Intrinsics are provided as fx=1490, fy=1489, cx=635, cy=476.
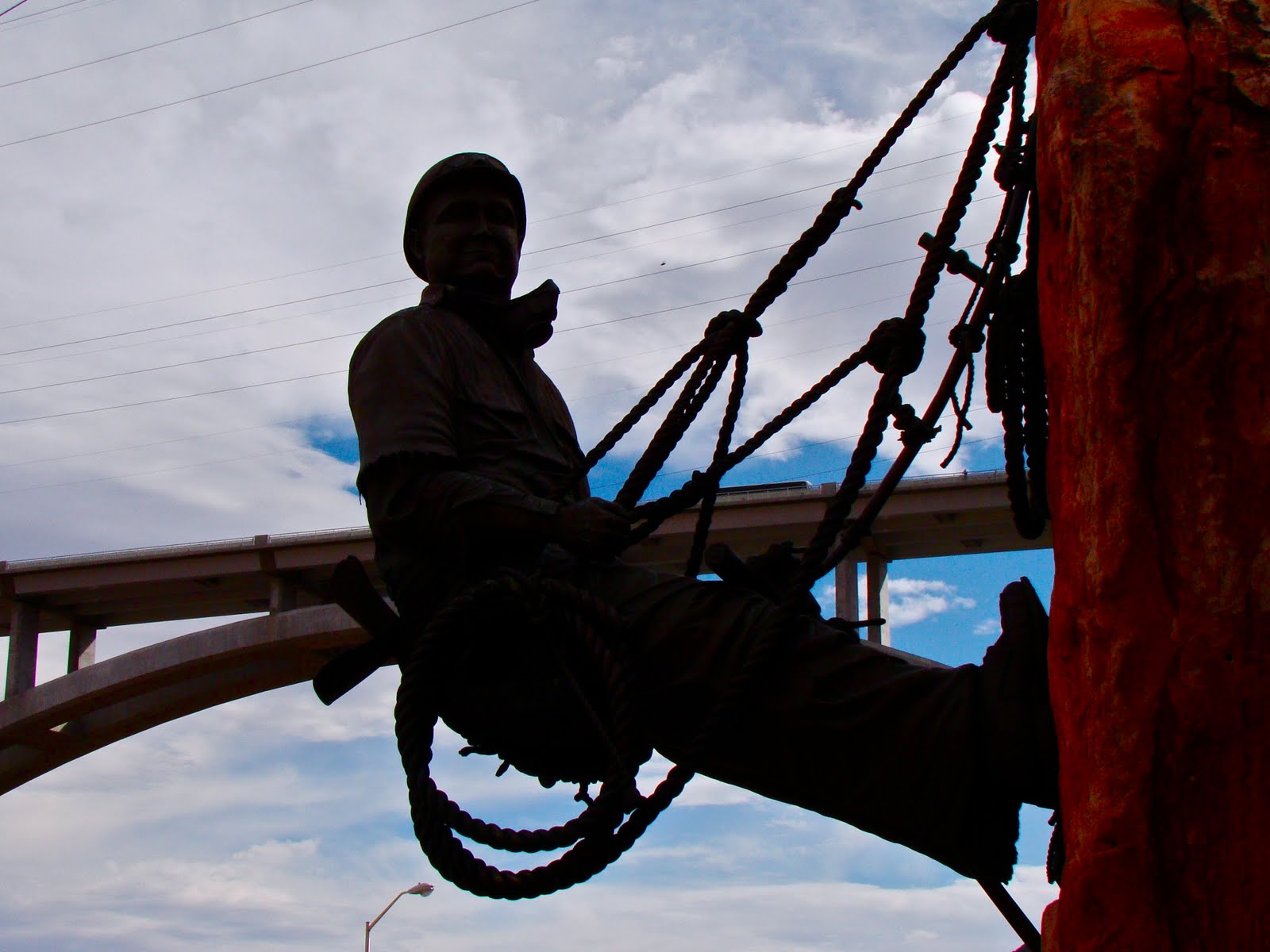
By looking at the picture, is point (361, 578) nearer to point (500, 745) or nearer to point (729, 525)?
point (500, 745)

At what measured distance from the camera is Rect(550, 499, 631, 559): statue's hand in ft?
8.43

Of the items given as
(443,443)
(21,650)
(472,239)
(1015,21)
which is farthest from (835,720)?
(21,650)

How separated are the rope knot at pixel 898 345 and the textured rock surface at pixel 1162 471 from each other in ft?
1.81

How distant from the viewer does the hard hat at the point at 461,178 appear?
3.29 m

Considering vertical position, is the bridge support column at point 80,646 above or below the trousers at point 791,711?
above

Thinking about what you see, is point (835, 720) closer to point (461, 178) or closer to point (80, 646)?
point (461, 178)

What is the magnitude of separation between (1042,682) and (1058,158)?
2.57ft

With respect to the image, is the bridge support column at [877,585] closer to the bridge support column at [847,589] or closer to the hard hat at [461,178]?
the bridge support column at [847,589]

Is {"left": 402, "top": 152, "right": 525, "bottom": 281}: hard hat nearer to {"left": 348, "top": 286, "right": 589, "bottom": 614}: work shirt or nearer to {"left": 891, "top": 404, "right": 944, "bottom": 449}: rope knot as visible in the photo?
{"left": 348, "top": 286, "right": 589, "bottom": 614}: work shirt

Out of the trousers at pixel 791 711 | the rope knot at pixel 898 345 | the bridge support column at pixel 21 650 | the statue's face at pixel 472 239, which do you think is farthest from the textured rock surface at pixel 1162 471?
the bridge support column at pixel 21 650

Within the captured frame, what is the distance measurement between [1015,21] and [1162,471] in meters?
1.09

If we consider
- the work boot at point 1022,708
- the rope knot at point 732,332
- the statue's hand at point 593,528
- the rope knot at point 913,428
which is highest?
the rope knot at point 732,332

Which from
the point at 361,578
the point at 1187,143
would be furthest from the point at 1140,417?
the point at 361,578

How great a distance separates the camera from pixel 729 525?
12.4 metres
